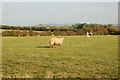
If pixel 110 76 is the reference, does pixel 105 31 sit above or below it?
above

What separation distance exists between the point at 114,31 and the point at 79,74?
82.6 metres

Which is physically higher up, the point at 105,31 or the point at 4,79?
the point at 105,31

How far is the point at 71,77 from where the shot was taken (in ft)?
20.2

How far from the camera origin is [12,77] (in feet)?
20.3

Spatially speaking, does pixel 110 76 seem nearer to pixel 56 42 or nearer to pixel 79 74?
A: pixel 79 74

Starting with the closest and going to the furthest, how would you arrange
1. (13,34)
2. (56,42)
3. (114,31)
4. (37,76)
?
1. (37,76)
2. (56,42)
3. (13,34)
4. (114,31)

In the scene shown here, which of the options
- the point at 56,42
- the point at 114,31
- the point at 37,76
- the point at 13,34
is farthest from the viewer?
the point at 114,31

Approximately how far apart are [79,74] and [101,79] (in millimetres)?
1056

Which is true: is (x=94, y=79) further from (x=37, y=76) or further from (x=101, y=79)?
(x=37, y=76)

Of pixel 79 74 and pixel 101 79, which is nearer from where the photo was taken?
pixel 101 79

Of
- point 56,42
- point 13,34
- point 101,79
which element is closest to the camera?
point 101,79

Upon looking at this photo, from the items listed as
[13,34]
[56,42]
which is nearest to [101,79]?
[56,42]

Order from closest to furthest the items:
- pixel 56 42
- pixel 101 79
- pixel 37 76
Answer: pixel 101 79 < pixel 37 76 < pixel 56 42

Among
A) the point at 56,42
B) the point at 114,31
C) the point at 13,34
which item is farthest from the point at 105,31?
the point at 56,42
